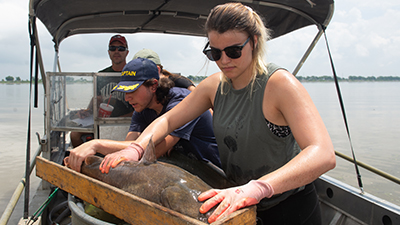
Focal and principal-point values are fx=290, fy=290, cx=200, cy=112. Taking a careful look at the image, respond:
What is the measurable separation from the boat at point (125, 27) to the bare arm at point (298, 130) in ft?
5.18

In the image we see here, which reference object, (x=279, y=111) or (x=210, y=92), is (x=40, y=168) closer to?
(x=210, y=92)

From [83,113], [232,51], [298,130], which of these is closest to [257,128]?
[298,130]

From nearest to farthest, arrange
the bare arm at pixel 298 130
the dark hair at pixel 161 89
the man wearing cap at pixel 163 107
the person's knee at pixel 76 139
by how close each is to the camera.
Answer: the bare arm at pixel 298 130 → the man wearing cap at pixel 163 107 → the dark hair at pixel 161 89 → the person's knee at pixel 76 139

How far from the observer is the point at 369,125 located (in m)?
17.2

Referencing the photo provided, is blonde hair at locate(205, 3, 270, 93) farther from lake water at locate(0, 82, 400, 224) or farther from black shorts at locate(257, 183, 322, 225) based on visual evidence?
lake water at locate(0, 82, 400, 224)

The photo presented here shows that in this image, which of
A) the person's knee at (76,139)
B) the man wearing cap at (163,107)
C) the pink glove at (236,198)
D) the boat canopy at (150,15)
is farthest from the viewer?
the person's knee at (76,139)

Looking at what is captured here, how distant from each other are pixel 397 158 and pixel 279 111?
10929mm

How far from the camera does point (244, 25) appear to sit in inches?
73.8

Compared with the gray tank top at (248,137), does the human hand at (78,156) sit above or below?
below

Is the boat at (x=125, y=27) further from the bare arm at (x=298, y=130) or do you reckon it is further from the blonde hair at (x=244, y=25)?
the blonde hair at (x=244, y=25)

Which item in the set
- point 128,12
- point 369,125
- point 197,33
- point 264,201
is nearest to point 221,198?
point 264,201

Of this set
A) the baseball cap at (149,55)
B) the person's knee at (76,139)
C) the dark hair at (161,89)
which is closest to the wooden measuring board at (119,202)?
the dark hair at (161,89)

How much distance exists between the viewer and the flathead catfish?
160cm

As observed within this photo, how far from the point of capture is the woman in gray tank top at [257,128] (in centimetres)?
150
